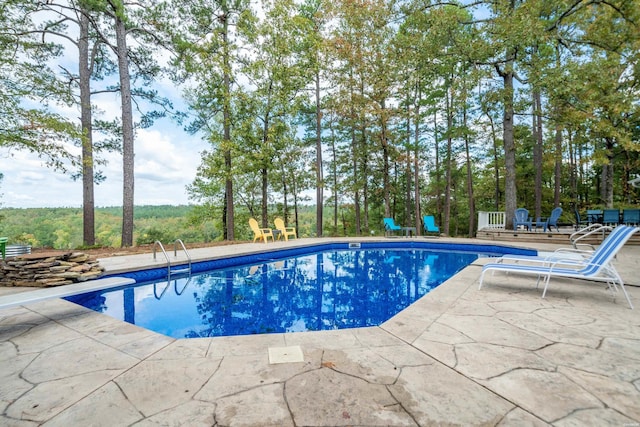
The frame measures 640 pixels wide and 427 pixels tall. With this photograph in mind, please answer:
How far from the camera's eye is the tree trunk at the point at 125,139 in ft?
27.9

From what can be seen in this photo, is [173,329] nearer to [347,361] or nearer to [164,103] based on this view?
[347,361]

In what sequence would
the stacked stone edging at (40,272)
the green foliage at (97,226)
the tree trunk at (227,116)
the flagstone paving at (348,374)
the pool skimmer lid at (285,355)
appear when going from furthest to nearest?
the green foliage at (97,226) → the tree trunk at (227,116) → the stacked stone edging at (40,272) → the pool skimmer lid at (285,355) → the flagstone paving at (348,374)

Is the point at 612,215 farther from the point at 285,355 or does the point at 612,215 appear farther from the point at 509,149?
the point at 285,355

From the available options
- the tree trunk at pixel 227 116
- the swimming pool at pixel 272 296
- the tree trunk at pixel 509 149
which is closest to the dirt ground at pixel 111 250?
the swimming pool at pixel 272 296

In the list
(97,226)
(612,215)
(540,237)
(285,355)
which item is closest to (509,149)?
(540,237)

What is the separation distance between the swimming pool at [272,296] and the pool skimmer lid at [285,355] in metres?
1.18

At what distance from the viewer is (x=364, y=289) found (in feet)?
16.1

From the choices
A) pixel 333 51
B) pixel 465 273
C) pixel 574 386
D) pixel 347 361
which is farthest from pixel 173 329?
pixel 333 51

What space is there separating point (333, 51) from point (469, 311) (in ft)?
41.2

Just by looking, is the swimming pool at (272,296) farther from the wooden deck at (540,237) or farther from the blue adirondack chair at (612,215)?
the blue adirondack chair at (612,215)

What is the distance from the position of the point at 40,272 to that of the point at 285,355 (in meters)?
4.45

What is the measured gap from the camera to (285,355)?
1.97 m

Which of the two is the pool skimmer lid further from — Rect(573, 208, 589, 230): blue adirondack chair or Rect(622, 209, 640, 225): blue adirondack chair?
Rect(573, 208, 589, 230): blue adirondack chair

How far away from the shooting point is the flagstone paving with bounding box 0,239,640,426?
1.36m
